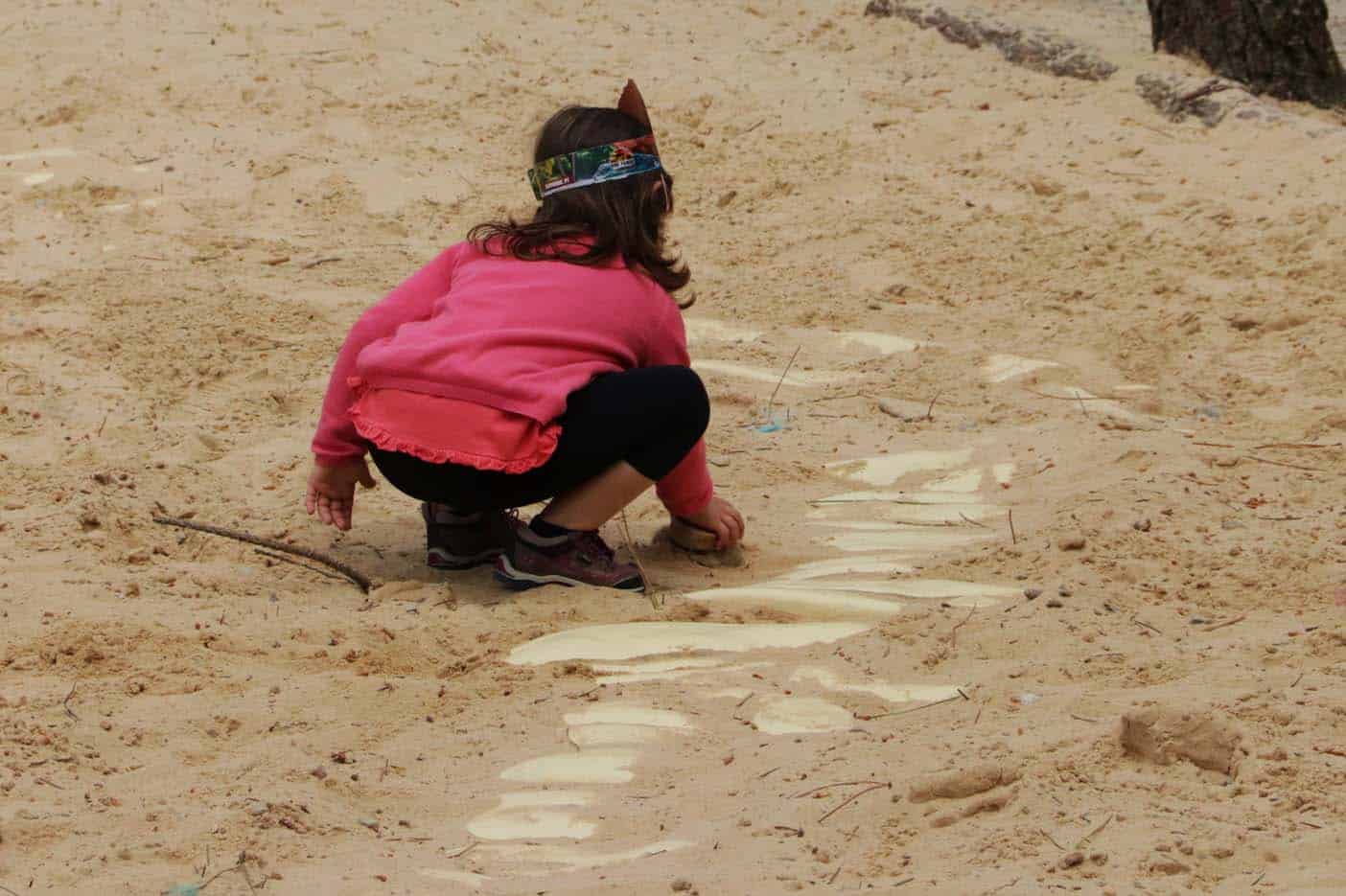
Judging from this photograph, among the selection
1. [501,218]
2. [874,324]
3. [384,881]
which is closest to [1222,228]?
[874,324]

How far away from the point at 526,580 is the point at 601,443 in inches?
13.4

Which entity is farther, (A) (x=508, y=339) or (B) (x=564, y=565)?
(B) (x=564, y=565)

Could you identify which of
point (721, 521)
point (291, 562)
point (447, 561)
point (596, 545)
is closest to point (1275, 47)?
point (721, 521)

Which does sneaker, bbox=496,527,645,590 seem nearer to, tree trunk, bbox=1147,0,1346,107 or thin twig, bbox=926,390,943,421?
thin twig, bbox=926,390,943,421

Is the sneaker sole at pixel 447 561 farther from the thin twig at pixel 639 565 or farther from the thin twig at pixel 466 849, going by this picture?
the thin twig at pixel 466 849

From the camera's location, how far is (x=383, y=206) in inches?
221

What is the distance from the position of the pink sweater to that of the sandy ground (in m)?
0.37

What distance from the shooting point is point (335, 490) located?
337cm

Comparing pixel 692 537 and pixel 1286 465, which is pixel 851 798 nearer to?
pixel 692 537

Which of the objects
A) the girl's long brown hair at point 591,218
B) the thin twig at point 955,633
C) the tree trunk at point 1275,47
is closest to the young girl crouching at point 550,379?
the girl's long brown hair at point 591,218

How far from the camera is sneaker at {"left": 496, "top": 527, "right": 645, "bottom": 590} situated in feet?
10.5

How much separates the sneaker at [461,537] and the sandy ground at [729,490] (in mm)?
73

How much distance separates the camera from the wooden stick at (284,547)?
10.7 ft

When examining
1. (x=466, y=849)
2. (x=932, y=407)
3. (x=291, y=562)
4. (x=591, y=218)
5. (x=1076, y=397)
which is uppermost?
(x=591, y=218)
